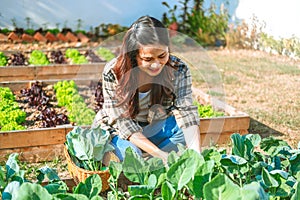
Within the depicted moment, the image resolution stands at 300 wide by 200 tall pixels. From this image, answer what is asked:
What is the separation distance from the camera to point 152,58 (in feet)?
6.77

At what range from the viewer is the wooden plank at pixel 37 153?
3145mm

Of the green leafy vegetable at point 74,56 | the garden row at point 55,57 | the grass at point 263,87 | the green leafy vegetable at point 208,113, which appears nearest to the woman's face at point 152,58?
the grass at point 263,87

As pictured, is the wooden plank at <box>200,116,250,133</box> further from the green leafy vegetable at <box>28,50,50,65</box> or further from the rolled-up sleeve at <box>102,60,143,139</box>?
the green leafy vegetable at <box>28,50,50,65</box>

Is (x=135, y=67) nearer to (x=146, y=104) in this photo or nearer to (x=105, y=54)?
(x=146, y=104)

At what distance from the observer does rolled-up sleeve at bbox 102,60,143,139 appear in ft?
8.06

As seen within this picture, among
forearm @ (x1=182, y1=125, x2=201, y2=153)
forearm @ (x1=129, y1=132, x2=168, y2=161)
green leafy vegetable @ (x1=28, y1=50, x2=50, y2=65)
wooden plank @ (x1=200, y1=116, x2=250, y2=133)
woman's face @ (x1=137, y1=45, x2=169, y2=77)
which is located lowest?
wooden plank @ (x1=200, y1=116, x2=250, y2=133)

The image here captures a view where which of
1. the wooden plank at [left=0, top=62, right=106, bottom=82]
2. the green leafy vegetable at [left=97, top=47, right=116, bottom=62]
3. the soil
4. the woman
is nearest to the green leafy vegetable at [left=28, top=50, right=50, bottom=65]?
the wooden plank at [left=0, top=62, right=106, bottom=82]

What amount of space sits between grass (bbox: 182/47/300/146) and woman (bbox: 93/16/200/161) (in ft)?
0.61

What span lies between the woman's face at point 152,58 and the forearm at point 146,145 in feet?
1.35

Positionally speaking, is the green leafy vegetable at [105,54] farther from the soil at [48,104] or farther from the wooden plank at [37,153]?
the wooden plank at [37,153]

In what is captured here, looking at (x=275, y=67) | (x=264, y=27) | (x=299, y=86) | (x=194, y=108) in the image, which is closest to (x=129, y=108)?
(x=194, y=108)

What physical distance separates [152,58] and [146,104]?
1.83ft

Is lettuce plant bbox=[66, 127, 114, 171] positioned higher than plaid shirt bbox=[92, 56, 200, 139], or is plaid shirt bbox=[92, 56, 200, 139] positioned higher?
plaid shirt bbox=[92, 56, 200, 139]

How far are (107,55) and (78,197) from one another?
5.16 meters
